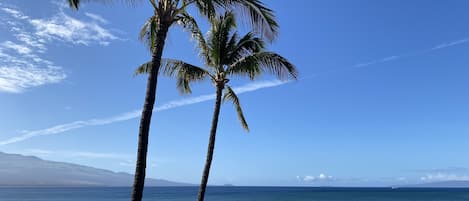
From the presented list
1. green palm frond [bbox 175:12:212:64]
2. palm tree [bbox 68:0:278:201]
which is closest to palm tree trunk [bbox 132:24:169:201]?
palm tree [bbox 68:0:278:201]

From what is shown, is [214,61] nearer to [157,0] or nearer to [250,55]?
[250,55]

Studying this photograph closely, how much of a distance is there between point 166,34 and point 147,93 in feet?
4.24

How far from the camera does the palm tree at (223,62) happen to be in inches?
496

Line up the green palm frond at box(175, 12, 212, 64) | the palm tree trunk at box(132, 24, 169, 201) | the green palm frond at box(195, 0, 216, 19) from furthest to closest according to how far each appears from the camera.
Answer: the green palm frond at box(175, 12, 212, 64)
the green palm frond at box(195, 0, 216, 19)
the palm tree trunk at box(132, 24, 169, 201)

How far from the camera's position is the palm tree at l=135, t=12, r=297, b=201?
12600 mm

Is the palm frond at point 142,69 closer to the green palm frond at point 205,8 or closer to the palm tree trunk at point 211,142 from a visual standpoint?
the palm tree trunk at point 211,142

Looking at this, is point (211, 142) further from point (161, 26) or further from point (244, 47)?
point (161, 26)

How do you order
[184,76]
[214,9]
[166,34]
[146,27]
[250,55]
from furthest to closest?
[184,76] < [250,55] < [146,27] < [214,9] < [166,34]

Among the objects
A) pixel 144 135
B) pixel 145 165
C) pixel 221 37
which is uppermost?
pixel 221 37

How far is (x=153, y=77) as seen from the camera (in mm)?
7855

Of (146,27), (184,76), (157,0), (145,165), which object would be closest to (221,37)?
(184,76)

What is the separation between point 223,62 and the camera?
42.9 ft

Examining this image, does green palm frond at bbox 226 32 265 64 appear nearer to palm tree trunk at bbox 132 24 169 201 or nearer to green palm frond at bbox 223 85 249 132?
green palm frond at bbox 223 85 249 132

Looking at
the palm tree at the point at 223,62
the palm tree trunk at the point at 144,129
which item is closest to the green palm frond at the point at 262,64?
the palm tree at the point at 223,62
